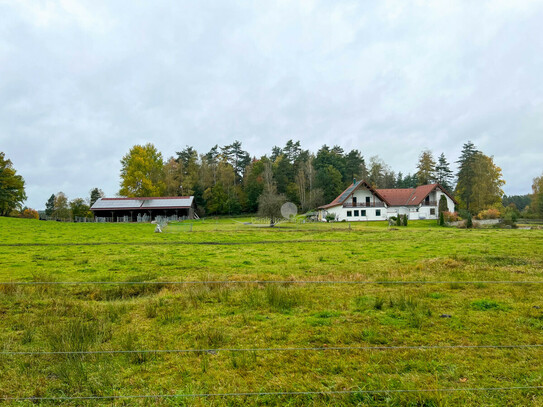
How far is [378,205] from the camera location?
189 feet

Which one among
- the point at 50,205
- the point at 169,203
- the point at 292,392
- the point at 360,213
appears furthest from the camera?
the point at 50,205

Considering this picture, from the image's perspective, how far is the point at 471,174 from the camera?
222 feet

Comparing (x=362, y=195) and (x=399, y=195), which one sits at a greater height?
(x=399, y=195)

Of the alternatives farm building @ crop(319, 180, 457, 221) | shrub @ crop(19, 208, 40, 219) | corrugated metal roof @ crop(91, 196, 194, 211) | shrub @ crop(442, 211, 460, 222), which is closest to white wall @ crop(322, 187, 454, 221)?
farm building @ crop(319, 180, 457, 221)

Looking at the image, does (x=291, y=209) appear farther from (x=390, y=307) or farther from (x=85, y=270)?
(x=390, y=307)

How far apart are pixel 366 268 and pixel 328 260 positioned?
2332mm

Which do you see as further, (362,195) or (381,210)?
(362,195)

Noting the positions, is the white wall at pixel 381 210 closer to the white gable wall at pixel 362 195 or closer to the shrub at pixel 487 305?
the white gable wall at pixel 362 195

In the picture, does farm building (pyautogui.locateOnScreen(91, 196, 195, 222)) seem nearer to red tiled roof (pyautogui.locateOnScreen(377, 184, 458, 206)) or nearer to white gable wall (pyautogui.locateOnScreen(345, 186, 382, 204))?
white gable wall (pyautogui.locateOnScreen(345, 186, 382, 204))

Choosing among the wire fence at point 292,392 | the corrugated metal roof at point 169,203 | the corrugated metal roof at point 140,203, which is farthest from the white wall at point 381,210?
the wire fence at point 292,392

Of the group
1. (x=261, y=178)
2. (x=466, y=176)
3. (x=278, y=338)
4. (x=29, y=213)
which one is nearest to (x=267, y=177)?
(x=261, y=178)

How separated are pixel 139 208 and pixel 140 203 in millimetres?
2079

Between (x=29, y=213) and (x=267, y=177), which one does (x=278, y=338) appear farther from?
(x=29, y=213)

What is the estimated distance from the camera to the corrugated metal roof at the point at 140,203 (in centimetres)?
6450
